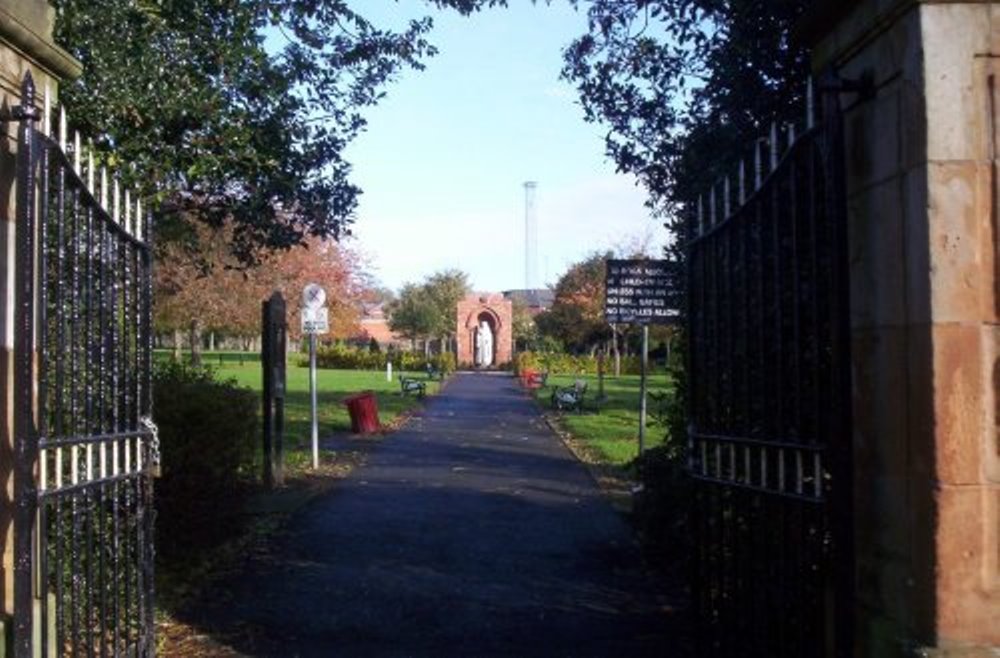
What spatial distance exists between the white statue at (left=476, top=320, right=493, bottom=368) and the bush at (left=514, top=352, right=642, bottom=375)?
27.7 feet

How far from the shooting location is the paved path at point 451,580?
22.3ft

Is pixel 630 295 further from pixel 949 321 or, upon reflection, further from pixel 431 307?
pixel 431 307

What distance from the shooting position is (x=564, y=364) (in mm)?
62188

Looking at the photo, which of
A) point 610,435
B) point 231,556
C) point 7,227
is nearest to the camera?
point 7,227

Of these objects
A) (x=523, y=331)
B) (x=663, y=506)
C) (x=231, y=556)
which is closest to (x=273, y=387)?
(x=231, y=556)

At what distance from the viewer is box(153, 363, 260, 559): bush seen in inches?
336

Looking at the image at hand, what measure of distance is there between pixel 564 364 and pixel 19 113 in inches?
2290

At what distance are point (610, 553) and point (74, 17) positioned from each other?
5913mm

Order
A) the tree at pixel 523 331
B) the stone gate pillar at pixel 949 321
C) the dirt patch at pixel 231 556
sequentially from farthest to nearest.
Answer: the tree at pixel 523 331
the dirt patch at pixel 231 556
the stone gate pillar at pixel 949 321

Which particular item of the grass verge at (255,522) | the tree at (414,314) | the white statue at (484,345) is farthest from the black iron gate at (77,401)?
the tree at (414,314)

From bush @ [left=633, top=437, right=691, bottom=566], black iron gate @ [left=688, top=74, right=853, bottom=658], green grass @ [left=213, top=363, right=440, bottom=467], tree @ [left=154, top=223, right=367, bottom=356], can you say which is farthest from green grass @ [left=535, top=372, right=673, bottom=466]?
tree @ [left=154, top=223, right=367, bottom=356]

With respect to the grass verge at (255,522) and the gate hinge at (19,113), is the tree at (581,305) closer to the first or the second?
the grass verge at (255,522)

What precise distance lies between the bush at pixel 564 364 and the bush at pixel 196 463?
48.6 metres

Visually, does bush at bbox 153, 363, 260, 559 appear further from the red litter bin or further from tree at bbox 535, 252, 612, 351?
tree at bbox 535, 252, 612, 351
